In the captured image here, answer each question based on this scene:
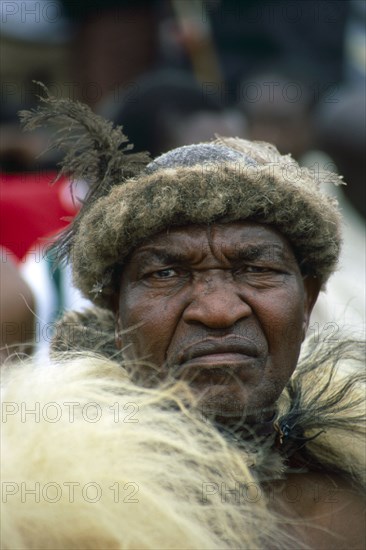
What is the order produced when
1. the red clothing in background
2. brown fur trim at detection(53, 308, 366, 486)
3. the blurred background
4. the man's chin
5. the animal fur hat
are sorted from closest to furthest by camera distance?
1. the man's chin
2. the animal fur hat
3. brown fur trim at detection(53, 308, 366, 486)
4. the red clothing in background
5. the blurred background

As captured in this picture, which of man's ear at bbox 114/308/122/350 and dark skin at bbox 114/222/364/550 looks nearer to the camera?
dark skin at bbox 114/222/364/550

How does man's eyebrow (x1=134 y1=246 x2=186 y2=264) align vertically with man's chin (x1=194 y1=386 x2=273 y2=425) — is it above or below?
above

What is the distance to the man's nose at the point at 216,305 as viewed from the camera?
290 cm

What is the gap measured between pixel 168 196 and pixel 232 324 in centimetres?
38

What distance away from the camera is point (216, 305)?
292 centimetres

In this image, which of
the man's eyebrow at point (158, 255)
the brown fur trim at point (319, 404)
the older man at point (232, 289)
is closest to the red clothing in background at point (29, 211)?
the brown fur trim at point (319, 404)

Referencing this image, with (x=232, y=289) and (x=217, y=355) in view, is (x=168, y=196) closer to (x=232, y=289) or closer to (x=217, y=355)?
(x=232, y=289)

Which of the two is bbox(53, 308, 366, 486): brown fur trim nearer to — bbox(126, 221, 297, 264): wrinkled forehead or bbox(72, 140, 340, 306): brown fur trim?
bbox(72, 140, 340, 306): brown fur trim

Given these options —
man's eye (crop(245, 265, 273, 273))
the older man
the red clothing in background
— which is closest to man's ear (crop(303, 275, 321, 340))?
the older man

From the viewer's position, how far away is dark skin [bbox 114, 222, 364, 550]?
2.90 meters

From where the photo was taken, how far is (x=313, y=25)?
7.20 metres

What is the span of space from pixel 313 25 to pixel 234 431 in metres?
4.73

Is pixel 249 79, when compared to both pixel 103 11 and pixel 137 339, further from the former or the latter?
pixel 137 339

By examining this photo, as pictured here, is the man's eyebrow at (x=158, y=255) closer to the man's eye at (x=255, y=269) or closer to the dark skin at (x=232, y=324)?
the dark skin at (x=232, y=324)
